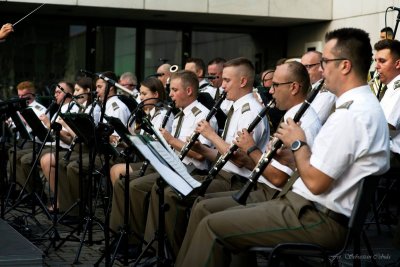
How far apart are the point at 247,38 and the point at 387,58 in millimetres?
10586

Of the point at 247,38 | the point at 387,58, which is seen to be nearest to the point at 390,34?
the point at 387,58

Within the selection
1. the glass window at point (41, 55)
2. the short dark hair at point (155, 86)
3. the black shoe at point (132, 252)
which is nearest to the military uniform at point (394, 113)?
the black shoe at point (132, 252)

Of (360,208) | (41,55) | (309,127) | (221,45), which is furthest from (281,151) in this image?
(221,45)

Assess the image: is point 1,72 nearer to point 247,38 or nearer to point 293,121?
point 247,38

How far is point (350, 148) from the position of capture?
4074 mm

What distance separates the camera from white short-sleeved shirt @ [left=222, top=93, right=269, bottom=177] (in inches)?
239

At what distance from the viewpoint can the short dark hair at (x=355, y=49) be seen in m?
4.29

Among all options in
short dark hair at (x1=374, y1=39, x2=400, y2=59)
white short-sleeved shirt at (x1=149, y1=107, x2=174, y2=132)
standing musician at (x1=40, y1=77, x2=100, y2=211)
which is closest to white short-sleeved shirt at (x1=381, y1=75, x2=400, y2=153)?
short dark hair at (x1=374, y1=39, x2=400, y2=59)

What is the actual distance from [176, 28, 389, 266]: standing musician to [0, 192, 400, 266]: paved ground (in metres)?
1.35

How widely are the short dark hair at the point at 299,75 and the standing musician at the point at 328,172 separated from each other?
1075mm

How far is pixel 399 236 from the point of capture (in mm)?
5949

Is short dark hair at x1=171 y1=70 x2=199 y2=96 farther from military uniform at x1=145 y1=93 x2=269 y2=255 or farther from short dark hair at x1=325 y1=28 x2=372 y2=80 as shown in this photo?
short dark hair at x1=325 y1=28 x2=372 y2=80

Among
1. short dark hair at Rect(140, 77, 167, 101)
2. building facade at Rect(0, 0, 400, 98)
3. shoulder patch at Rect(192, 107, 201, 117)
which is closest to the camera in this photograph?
shoulder patch at Rect(192, 107, 201, 117)

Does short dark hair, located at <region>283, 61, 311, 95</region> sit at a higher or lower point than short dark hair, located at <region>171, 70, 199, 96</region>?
higher
